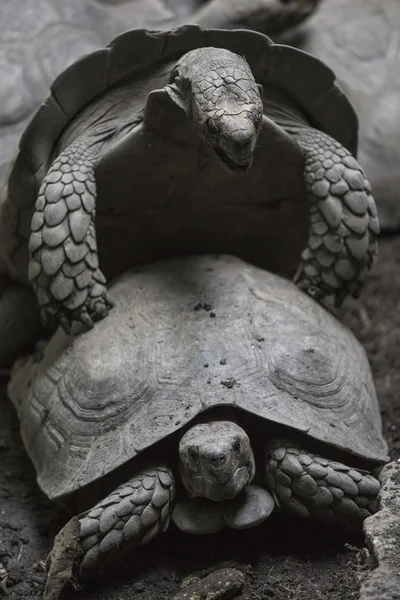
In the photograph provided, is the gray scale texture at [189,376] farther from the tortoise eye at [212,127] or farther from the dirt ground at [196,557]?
the tortoise eye at [212,127]

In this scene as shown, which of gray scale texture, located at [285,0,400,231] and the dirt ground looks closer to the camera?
the dirt ground

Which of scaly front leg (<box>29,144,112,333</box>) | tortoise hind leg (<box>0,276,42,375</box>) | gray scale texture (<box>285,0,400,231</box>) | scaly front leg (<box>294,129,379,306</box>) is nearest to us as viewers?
scaly front leg (<box>29,144,112,333</box>)

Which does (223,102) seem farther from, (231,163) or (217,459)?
(217,459)

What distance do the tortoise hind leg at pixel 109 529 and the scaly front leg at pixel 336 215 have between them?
948mm

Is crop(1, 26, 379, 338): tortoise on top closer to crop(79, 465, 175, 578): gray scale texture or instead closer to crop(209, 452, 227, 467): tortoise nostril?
crop(79, 465, 175, 578): gray scale texture

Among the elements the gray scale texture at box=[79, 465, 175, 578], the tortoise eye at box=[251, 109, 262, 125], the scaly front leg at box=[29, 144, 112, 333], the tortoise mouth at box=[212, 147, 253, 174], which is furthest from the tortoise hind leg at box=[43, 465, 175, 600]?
the tortoise eye at box=[251, 109, 262, 125]

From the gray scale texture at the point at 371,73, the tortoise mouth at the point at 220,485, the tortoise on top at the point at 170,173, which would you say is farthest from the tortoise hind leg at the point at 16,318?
the gray scale texture at the point at 371,73

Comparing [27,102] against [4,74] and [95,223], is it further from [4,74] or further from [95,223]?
[95,223]

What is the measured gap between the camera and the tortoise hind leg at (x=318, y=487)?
8.84 feet

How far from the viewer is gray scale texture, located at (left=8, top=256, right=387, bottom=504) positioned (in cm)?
272

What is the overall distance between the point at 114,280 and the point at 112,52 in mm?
786

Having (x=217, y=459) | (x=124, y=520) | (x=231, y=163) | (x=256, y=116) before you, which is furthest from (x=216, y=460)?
(x=256, y=116)

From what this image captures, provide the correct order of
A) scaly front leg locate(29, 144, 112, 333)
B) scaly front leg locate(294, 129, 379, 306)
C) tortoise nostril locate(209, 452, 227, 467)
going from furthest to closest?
1. scaly front leg locate(294, 129, 379, 306)
2. scaly front leg locate(29, 144, 112, 333)
3. tortoise nostril locate(209, 452, 227, 467)

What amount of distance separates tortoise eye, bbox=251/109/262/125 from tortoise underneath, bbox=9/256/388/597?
625 mm
